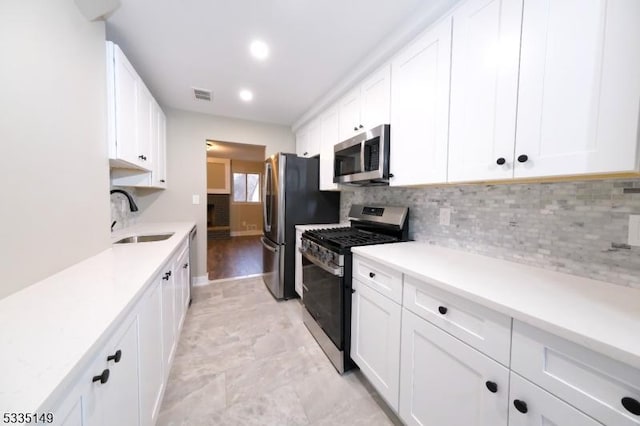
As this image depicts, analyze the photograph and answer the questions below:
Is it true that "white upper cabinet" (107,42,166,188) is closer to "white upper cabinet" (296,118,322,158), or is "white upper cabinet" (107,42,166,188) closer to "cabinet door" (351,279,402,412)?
"white upper cabinet" (296,118,322,158)

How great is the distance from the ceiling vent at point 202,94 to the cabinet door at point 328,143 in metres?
1.32

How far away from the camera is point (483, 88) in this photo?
113cm

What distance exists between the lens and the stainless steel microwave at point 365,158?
1729 millimetres

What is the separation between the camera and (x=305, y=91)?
8.28ft

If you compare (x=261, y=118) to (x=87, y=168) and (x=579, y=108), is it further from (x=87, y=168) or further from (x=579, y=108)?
(x=579, y=108)

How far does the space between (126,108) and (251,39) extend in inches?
41.8

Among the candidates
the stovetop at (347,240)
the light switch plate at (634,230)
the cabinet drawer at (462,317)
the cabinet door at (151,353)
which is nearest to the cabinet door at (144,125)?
the cabinet door at (151,353)

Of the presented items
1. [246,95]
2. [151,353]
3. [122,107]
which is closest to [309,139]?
[246,95]

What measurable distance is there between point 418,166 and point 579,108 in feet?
2.41

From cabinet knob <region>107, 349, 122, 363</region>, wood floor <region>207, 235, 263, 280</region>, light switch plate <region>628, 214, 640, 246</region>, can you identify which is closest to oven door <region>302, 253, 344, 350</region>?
cabinet knob <region>107, 349, 122, 363</region>

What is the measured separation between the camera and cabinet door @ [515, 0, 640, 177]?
731 mm

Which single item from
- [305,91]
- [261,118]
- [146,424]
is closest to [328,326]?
[146,424]

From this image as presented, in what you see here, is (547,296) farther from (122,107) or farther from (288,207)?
(122,107)

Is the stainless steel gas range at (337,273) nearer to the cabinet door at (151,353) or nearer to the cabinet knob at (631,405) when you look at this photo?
the cabinet door at (151,353)
